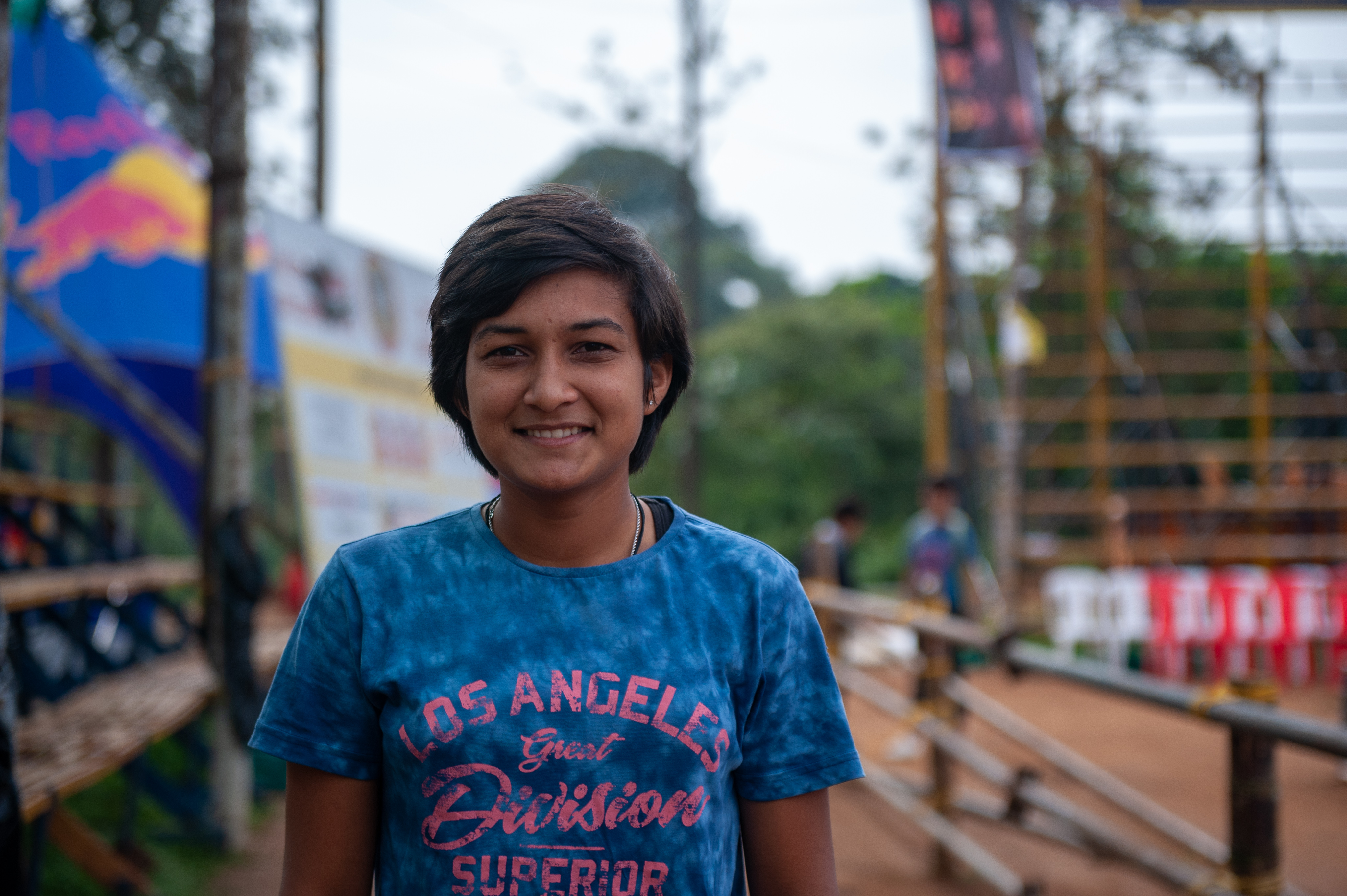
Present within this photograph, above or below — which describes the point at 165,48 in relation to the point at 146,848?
above

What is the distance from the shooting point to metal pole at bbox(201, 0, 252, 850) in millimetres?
4520

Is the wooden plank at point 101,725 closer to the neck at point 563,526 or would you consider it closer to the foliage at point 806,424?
the neck at point 563,526

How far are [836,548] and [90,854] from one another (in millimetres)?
5178

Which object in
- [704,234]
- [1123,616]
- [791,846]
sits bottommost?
[1123,616]

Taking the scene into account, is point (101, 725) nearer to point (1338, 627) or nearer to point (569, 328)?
point (569, 328)

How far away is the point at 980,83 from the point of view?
1005 cm

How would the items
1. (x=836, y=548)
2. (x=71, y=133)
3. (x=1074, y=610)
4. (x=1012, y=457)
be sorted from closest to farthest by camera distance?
(x=71, y=133) < (x=836, y=548) < (x=1074, y=610) < (x=1012, y=457)

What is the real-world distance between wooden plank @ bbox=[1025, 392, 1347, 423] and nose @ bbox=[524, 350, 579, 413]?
12448mm

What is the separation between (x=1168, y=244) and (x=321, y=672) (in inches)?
609

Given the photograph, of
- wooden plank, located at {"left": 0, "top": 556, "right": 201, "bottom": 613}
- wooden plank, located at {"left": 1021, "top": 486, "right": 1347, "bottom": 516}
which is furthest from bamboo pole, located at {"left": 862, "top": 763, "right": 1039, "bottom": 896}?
wooden plank, located at {"left": 1021, "top": 486, "right": 1347, "bottom": 516}

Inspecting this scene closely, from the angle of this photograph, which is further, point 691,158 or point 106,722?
point 691,158

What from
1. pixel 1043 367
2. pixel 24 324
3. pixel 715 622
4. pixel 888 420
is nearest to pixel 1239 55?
pixel 1043 367

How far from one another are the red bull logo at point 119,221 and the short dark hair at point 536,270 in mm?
4926

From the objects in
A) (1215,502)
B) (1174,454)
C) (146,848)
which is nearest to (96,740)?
(146,848)
